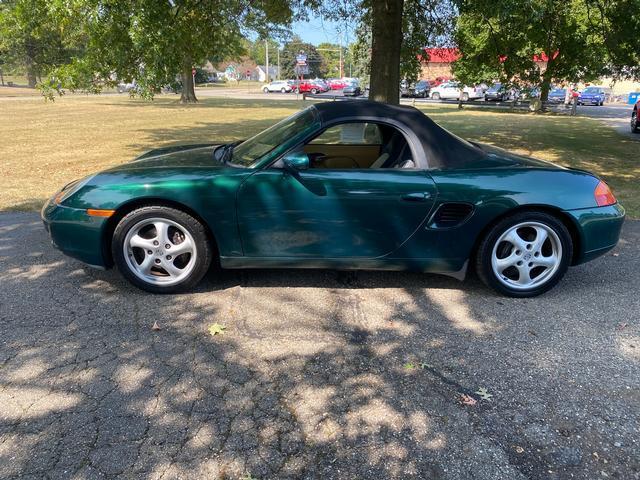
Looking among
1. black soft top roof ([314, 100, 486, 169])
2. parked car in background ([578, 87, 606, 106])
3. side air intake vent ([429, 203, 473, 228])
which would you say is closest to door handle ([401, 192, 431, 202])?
side air intake vent ([429, 203, 473, 228])

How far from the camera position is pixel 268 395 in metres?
2.54

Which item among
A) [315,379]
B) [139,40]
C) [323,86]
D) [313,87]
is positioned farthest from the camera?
[323,86]

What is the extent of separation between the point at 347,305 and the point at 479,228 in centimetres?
111

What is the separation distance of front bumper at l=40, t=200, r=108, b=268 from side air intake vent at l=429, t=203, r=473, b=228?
235cm

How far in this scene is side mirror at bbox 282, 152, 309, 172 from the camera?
3383 millimetres

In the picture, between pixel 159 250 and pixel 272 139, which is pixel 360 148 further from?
pixel 159 250

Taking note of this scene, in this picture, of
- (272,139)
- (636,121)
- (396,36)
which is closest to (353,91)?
(636,121)

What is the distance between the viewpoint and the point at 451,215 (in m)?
3.50

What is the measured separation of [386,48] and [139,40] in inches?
179

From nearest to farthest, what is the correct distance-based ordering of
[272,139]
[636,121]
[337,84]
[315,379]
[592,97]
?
[315,379], [272,139], [636,121], [592,97], [337,84]

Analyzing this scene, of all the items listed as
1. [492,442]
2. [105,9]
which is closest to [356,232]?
[492,442]

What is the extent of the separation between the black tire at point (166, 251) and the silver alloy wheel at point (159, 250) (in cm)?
2

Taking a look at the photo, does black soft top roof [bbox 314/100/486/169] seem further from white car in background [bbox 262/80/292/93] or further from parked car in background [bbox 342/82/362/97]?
white car in background [bbox 262/80/292/93]

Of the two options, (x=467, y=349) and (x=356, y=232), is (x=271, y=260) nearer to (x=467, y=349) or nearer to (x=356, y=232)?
(x=356, y=232)
